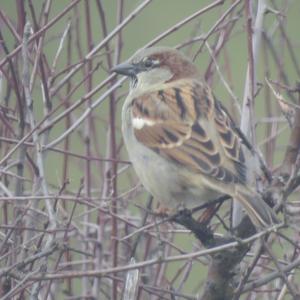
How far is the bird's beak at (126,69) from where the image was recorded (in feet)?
15.6

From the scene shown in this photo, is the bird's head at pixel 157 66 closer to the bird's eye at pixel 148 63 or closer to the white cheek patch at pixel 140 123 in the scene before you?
the bird's eye at pixel 148 63

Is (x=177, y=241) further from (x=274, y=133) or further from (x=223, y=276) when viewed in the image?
(x=223, y=276)

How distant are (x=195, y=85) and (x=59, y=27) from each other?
5756 mm

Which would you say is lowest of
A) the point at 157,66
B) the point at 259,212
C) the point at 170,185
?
the point at 170,185

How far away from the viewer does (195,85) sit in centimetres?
483

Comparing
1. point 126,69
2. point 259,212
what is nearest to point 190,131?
point 126,69

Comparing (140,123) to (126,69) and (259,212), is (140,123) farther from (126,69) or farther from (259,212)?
(259,212)

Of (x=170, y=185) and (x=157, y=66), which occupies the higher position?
(x=157, y=66)

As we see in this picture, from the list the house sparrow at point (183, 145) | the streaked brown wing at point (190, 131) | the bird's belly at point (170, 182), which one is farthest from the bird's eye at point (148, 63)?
the bird's belly at point (170, 182)

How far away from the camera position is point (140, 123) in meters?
4.54

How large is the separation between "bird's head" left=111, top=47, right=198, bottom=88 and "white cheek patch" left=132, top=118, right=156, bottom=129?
0.51 metres

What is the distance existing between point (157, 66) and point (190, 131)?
0.83 m

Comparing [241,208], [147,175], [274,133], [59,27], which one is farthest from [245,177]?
[59,27]

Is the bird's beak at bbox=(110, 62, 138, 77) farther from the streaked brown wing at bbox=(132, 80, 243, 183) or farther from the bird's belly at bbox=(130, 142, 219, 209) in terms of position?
the bird's belly at bbox=(130, 142, 219, 209)
